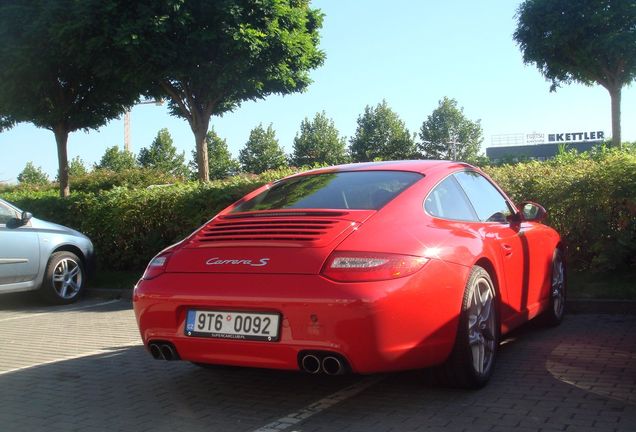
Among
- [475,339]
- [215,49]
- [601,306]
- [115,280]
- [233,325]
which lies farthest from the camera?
[215,49]

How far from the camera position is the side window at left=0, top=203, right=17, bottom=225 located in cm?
895

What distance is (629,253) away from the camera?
7.32 meters

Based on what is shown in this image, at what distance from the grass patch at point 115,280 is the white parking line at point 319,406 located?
6417mm

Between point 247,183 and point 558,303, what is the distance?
17.9 ft

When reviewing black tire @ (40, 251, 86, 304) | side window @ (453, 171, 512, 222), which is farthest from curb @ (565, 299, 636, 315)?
black tire @ (40, 251, 86, 304)

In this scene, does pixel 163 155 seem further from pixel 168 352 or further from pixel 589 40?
pixel 168 352

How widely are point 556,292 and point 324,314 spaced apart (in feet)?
10.8

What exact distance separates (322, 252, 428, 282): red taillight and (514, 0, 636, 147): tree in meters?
22.8

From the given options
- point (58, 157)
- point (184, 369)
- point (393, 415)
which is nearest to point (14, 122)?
point (58, 157)

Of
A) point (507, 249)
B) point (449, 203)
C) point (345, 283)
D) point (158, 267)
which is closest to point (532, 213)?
point (507, 249)

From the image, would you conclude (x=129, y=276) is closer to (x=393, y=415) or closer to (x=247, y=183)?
(x=247, y=183)

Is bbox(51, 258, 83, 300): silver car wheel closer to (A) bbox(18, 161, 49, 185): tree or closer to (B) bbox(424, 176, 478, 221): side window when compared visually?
(B) bbox(424, 176, 478, 221): side window

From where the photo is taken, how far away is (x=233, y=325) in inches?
149

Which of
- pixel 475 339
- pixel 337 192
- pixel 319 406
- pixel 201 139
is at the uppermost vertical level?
pixel 201 139
